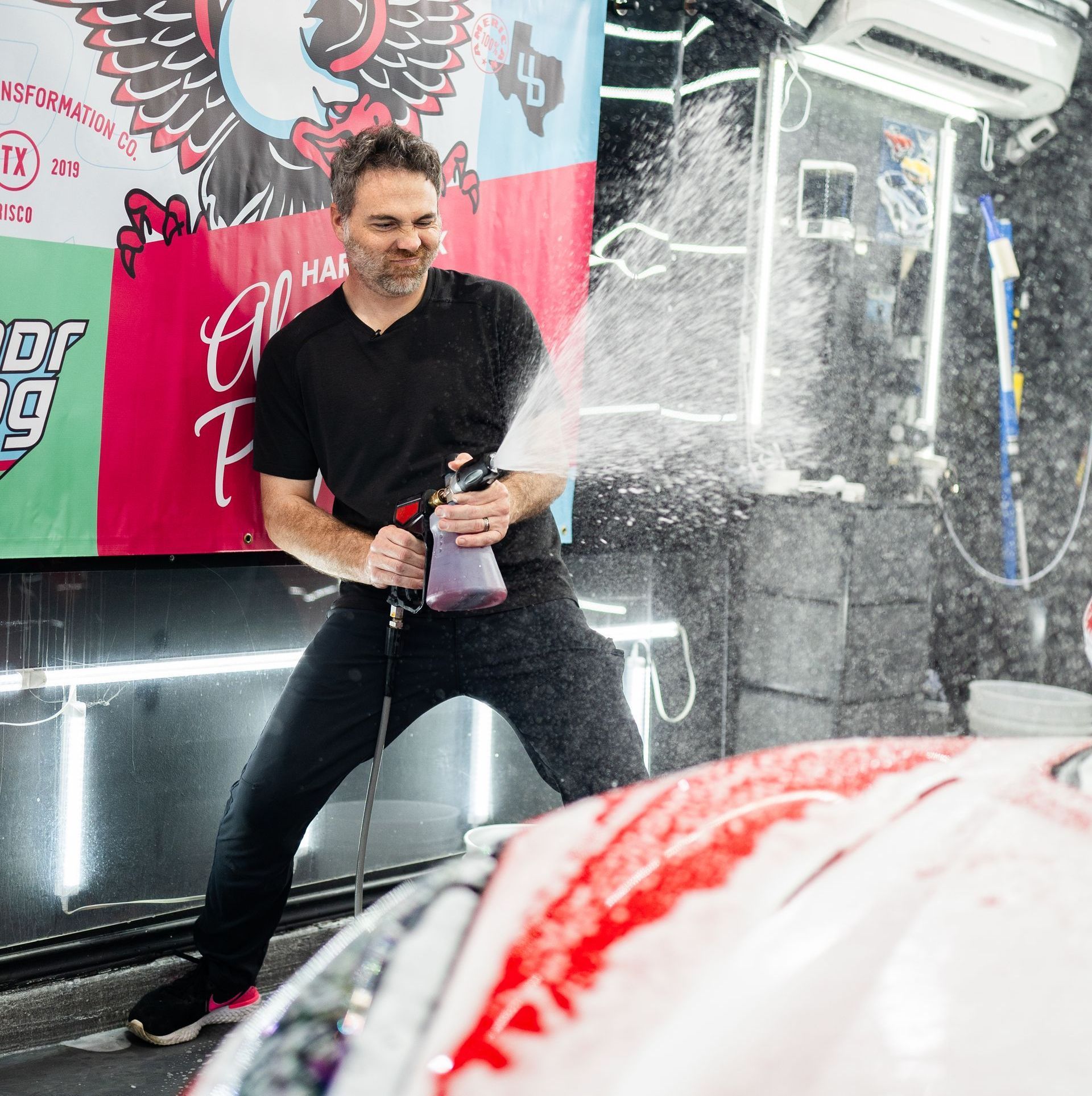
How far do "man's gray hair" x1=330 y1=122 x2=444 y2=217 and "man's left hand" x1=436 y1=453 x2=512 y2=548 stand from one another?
0.70 metres

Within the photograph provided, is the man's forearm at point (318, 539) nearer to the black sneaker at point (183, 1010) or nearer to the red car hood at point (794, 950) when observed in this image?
the black sneaker at point (183, 1010)

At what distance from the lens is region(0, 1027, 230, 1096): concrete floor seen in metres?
2.29

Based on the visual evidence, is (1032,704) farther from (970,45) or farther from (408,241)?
(408,241)

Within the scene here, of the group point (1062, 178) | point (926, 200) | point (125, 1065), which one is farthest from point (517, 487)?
point (1062, 178)

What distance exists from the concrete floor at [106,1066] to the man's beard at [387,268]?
1.72 meters

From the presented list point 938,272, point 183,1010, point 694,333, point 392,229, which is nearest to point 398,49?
point 392,229

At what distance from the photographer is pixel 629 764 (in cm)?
235

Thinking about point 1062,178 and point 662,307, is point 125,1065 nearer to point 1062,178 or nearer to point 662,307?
point 662,307

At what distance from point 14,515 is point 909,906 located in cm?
221

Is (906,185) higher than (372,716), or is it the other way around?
(906,185)

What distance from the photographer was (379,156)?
97.7 inches

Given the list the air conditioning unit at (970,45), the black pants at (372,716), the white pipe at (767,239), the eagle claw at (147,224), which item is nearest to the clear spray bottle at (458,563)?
the black pants at (372,716)

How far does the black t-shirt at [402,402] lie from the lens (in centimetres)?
252

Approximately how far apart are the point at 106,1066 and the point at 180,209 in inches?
75.6
